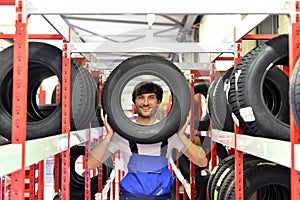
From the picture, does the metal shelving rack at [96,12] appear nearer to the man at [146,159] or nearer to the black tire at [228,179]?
the black tire at [228,179]

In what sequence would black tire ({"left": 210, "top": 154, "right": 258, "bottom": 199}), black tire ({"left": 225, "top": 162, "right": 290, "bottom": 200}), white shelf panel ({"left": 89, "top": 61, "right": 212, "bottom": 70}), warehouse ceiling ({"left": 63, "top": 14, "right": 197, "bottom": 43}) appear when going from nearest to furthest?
black tire ({"left": 225, "top": 162, "right": 290, "bottom": 200}) → black tire ({"left": 210, "top": 154, "right": 258, "bottom": 199}) → white shelf panel ({"left": 89, "top": 61, "right": 212, "bottom": 70}) → warehouse ceiling ({"left": 63, "top": 14, "right": 197, "bottom": 43})

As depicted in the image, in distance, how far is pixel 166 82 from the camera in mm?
2824

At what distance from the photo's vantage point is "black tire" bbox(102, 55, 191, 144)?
9.12ft

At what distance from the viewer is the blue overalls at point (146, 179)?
341 centimetres

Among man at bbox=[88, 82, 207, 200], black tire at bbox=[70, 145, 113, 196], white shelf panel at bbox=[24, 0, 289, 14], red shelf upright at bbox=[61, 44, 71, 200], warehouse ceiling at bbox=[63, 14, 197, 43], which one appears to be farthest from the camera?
warehouse ceiling at bbox=[63, 14, 197, 43]

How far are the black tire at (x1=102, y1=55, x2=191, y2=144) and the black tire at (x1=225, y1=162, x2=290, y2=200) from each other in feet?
1.91

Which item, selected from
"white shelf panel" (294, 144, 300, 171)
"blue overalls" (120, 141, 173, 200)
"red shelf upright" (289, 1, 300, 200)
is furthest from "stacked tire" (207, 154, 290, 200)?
"white shelf panel" (294, 144, 300, 171)

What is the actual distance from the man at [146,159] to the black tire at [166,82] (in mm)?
521

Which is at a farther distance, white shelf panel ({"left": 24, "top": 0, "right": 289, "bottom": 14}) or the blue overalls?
the blue overalls

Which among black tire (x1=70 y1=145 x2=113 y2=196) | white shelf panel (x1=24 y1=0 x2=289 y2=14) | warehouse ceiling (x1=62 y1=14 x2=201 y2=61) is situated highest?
warehouse ceiling (x1=62 y1=14 x2=201 y2=61)

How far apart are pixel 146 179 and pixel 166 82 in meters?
0.99

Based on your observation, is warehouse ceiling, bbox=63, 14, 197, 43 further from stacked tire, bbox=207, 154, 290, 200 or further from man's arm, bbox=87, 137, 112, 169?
stacked tire, bbox=207, 154, 290, 200

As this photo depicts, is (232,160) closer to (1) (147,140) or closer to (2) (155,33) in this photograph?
(1) (147,140)

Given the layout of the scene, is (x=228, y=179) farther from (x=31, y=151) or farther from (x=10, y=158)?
(x=10, y=158)
